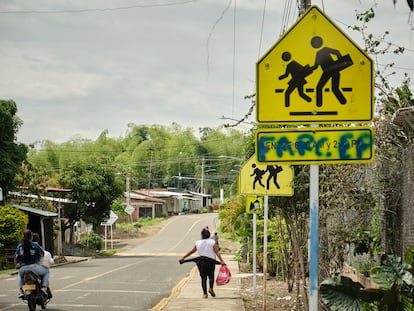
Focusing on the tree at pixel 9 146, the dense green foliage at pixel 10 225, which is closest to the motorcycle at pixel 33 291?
the dense green foliage at pixel 10 225

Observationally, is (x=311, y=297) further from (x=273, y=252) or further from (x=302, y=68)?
(x=273, y=252)

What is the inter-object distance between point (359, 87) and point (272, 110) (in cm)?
63

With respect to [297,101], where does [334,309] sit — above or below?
below

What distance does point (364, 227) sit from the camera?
973 cm

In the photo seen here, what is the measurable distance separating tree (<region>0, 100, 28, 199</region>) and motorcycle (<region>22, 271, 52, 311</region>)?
18.8 m

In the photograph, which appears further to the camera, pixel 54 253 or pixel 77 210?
pixel 77 210

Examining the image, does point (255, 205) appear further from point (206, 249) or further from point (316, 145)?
point (316, 145)

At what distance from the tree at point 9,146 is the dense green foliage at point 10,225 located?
2.95m

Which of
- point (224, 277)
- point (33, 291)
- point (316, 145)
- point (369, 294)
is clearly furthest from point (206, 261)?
point (316, 145)

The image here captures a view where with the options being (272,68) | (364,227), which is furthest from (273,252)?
(272,68)

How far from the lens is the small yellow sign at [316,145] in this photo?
4.71m

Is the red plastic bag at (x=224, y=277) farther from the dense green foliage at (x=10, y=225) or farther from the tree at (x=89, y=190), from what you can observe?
the tree at (x=89, y=190)

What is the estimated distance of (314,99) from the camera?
4.80 meters

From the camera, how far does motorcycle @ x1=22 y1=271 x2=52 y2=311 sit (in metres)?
13.0
